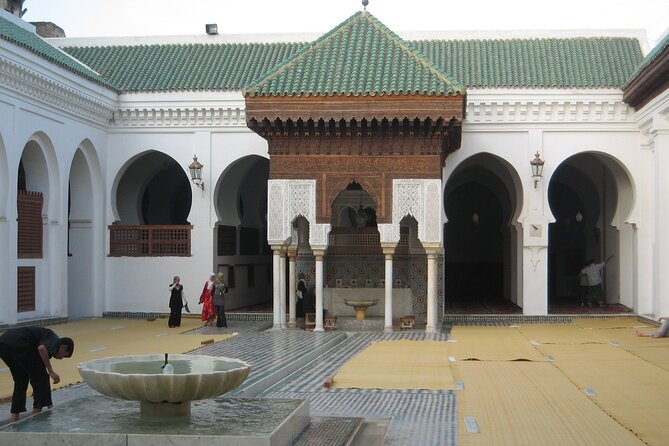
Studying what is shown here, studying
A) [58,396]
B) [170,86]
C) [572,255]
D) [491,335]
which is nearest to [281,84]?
[170,86]

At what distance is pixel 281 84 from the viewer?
11.6 metres

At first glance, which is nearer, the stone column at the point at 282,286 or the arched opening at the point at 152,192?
the stone column at the point at 282,286

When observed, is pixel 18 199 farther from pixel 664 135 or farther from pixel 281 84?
pixel 664 135

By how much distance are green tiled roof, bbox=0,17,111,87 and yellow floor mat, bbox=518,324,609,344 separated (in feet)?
22.5

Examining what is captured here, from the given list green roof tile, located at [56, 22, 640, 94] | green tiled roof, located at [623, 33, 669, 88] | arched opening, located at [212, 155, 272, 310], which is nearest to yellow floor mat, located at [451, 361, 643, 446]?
green tiled roof, located at [623, 33, 669, 88]

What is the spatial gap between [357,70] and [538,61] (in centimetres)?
367

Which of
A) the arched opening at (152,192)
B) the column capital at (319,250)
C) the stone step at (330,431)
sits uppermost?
the arched opening at (152,192)

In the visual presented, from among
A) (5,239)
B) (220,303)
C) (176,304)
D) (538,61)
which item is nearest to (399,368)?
(220,303)

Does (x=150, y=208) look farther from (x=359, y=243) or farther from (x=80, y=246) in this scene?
(x=359, y=243)

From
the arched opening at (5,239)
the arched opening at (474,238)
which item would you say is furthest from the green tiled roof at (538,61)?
the arched opening at (5,239)

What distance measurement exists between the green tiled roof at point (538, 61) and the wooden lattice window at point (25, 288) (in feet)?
21.5

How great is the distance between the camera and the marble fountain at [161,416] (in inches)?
176

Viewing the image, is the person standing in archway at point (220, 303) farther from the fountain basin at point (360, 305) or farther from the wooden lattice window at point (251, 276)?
the wooden lattice window at point (251, 276)

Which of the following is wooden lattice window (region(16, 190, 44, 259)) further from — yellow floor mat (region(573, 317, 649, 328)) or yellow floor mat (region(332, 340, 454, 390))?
yellow floor mat (region(573, 317, 649, 328))
